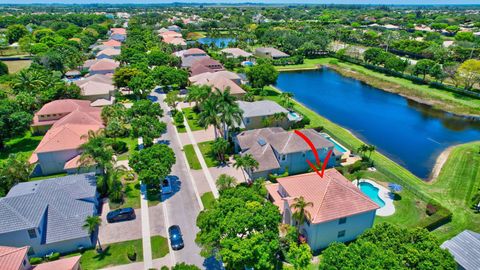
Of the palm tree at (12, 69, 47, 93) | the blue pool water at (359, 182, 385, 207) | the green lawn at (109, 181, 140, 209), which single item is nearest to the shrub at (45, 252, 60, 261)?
the green lawn at (109, 181, 140, 209)

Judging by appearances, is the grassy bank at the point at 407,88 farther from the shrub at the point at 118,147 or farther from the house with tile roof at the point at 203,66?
the shrub at the point at 118,147

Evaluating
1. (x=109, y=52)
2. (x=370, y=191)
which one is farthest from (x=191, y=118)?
(x=109, y=52)

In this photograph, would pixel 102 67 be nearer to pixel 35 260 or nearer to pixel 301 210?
pixel 35 260

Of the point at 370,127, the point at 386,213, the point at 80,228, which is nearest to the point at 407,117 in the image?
the point at 370,127

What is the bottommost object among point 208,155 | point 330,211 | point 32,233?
point 208,155

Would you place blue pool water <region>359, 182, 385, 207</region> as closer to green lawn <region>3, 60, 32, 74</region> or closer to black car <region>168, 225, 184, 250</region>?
black car <region>168, 225, 184, 250</region>

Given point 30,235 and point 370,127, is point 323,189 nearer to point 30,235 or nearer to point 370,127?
point 30,235
